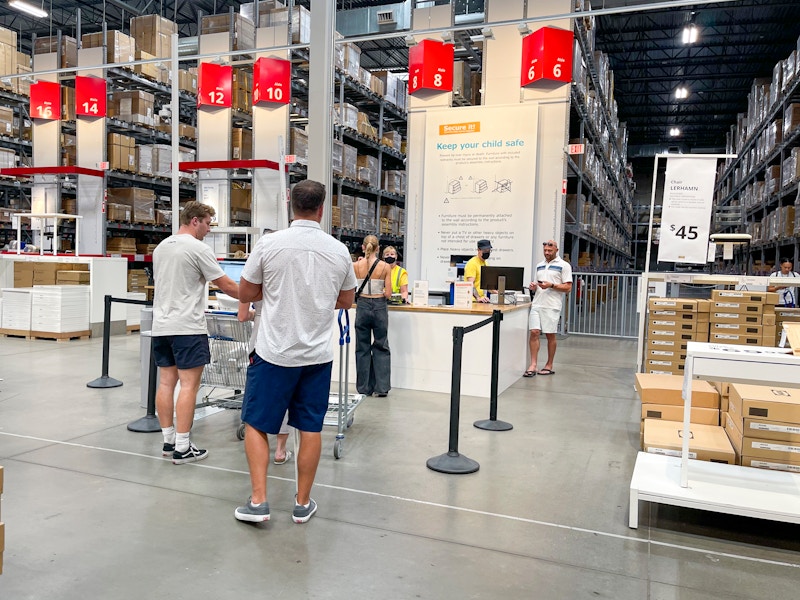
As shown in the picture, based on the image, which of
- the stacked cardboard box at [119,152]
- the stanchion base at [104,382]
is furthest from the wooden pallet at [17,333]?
the stanchion base at [104,382]

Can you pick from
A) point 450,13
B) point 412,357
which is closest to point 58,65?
point 450,13

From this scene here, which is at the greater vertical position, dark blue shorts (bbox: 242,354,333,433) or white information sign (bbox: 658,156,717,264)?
white information sign (bbox: 658,156,717,264)

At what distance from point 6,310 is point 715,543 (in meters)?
10.1

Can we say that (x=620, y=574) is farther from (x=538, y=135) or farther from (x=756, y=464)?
(x=538, y=135)

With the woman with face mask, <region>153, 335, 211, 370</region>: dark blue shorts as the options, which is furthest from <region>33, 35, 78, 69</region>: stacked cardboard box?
<region>153, 335, 211, 370</region>: dark blue shorts

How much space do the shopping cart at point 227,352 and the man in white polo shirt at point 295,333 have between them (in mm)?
1505

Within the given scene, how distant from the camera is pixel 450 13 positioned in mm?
10188

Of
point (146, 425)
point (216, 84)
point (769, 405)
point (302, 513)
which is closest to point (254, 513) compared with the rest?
point (302, 513)

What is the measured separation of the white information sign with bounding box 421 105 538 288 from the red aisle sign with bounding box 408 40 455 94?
47 cm

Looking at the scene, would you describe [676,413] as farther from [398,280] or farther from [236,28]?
[236,28]

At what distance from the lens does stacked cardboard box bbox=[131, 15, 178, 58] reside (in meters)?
12.2

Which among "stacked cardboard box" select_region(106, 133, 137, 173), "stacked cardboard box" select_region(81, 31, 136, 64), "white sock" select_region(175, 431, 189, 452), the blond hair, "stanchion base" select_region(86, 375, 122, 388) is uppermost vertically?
"stacked cardboard box" select_region(81, 31, 136, 64)

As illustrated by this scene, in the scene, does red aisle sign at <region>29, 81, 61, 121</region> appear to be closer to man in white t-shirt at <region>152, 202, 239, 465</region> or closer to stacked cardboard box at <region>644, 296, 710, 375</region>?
man in white t-shirt at <region>152, 202, 239, 465</region>

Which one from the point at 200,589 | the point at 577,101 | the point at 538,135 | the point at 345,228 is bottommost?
the point at 200,589
